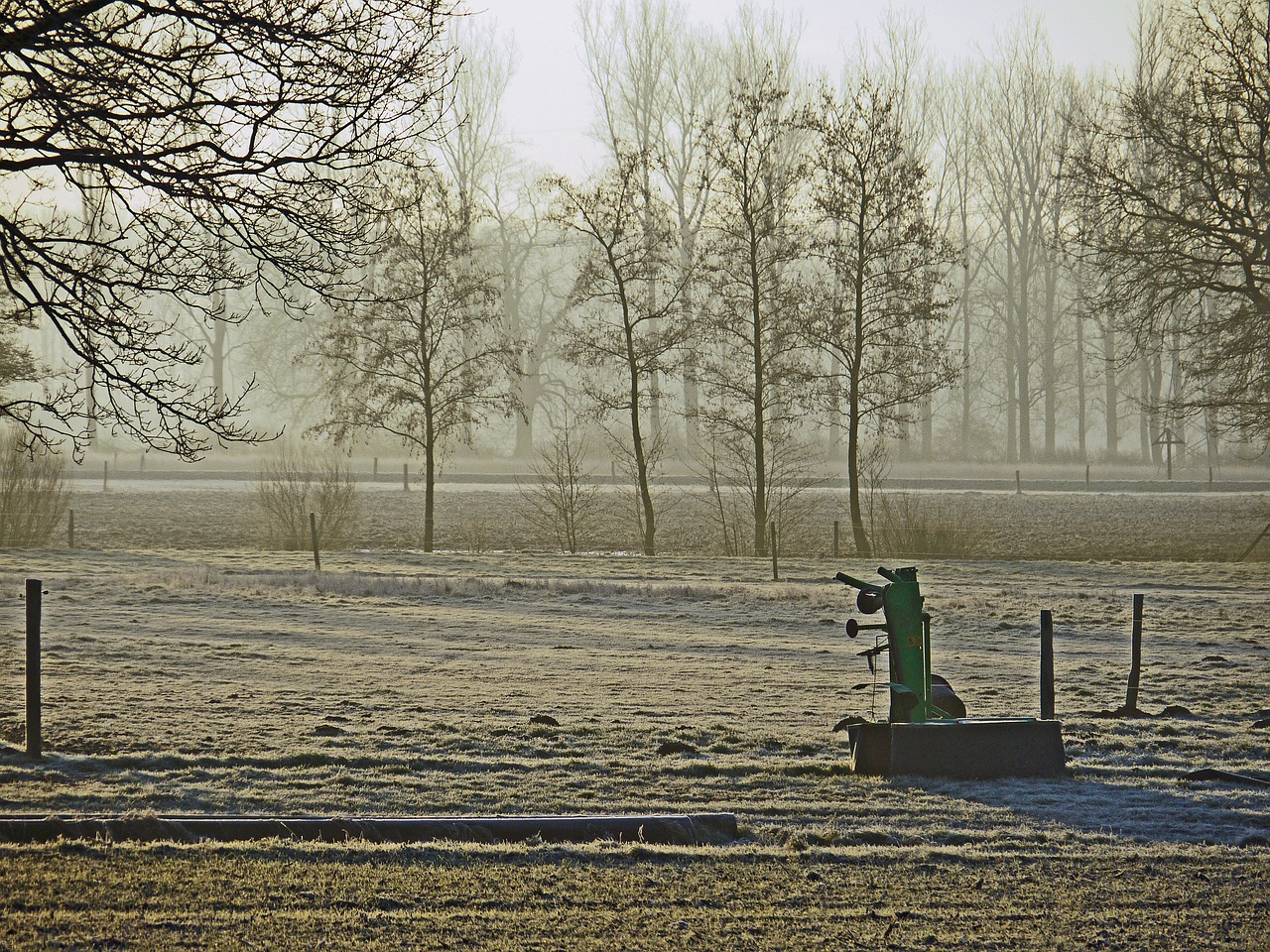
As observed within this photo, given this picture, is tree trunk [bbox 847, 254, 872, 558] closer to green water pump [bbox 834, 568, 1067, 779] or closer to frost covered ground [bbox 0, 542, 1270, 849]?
frost covered ground [bbox 0, 542, 1270, 849]

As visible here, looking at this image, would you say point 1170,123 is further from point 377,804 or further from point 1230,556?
point 377,804

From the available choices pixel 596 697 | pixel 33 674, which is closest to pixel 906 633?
pixel 596 697

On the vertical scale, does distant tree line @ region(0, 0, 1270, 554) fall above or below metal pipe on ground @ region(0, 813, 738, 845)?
above

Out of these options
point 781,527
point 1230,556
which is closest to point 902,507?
point 781,527

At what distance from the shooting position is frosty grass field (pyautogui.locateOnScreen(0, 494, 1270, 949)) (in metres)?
5.02

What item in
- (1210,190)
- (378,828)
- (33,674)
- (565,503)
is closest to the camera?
(378,828)

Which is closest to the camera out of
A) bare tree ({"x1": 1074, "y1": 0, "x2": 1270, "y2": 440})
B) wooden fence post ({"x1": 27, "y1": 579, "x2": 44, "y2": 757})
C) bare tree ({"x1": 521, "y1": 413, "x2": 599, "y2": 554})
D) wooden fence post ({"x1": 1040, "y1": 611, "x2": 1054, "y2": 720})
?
wooden fence post ({"x1": 27, "y1": 579, "x2": 44, "y2": 757})

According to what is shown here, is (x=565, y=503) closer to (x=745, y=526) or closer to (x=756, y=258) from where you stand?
(x=745, y=526)

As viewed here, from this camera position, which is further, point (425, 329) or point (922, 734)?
point (425, 329)

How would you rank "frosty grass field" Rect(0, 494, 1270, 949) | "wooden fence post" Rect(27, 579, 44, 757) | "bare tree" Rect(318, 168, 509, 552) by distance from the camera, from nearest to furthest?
1. "frosty grass field" Rect(0, 494, 1270, 949)
2. "wooden fence post" Rect(27, 579, 44, 757)
3. "bare tree" Rect(318, 168, 509, 552)

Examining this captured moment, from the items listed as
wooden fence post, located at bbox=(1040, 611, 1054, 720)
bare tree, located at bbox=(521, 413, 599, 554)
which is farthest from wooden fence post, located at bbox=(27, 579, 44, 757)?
bare tree, located at bbox=(521, 413, 599, 554)

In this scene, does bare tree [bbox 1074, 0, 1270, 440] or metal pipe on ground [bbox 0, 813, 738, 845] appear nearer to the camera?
metal pipe on ground [bbox 0, 813, 738, 845]

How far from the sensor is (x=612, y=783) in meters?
7.62

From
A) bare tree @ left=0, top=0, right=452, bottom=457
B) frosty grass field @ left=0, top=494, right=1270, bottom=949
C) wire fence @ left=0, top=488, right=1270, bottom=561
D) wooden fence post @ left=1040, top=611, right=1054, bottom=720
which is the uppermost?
bare tree @ left=0, top=0, right=452, bottom=457
